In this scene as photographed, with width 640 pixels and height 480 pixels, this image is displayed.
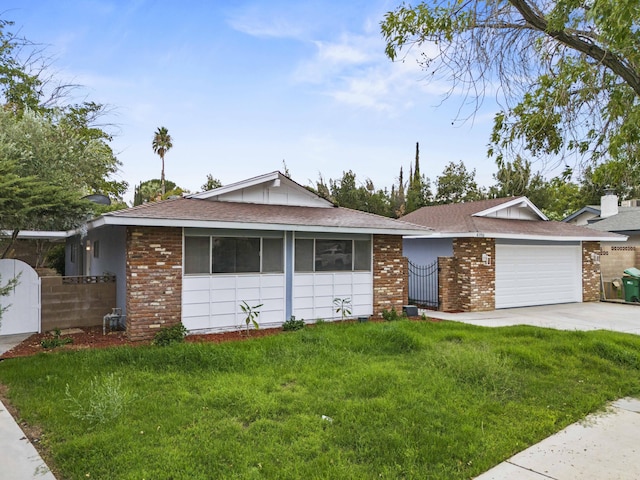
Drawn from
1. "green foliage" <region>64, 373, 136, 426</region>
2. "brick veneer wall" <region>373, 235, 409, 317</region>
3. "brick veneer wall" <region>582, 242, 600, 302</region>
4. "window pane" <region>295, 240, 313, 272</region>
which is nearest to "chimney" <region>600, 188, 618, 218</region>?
"brick veneer wall" <region>582, 242, 600, 302</region>

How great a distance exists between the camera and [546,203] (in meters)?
32.8

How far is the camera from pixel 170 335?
8125mm

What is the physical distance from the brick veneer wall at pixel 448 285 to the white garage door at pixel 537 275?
1.37m

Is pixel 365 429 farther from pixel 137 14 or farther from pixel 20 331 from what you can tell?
pixel 137 14

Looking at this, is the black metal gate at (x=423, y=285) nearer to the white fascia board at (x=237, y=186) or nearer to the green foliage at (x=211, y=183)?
the white fascia board at (x=237, y=186)

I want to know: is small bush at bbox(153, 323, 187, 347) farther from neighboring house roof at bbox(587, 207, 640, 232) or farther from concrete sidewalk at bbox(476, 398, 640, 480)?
neighboring house roof at bbox(587, 207, 640, 232)

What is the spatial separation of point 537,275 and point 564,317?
8.70 feet

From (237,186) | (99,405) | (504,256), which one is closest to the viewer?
(99,405)

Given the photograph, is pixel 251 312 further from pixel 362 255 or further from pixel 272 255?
pixel 362 255

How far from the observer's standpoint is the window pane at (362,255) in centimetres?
1087

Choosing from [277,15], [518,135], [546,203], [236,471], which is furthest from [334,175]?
[236,471]

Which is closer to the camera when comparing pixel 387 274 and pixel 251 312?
pixel 251 312

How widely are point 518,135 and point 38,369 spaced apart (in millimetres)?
7463

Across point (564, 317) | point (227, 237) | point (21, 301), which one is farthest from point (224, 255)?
point (564, 317)
